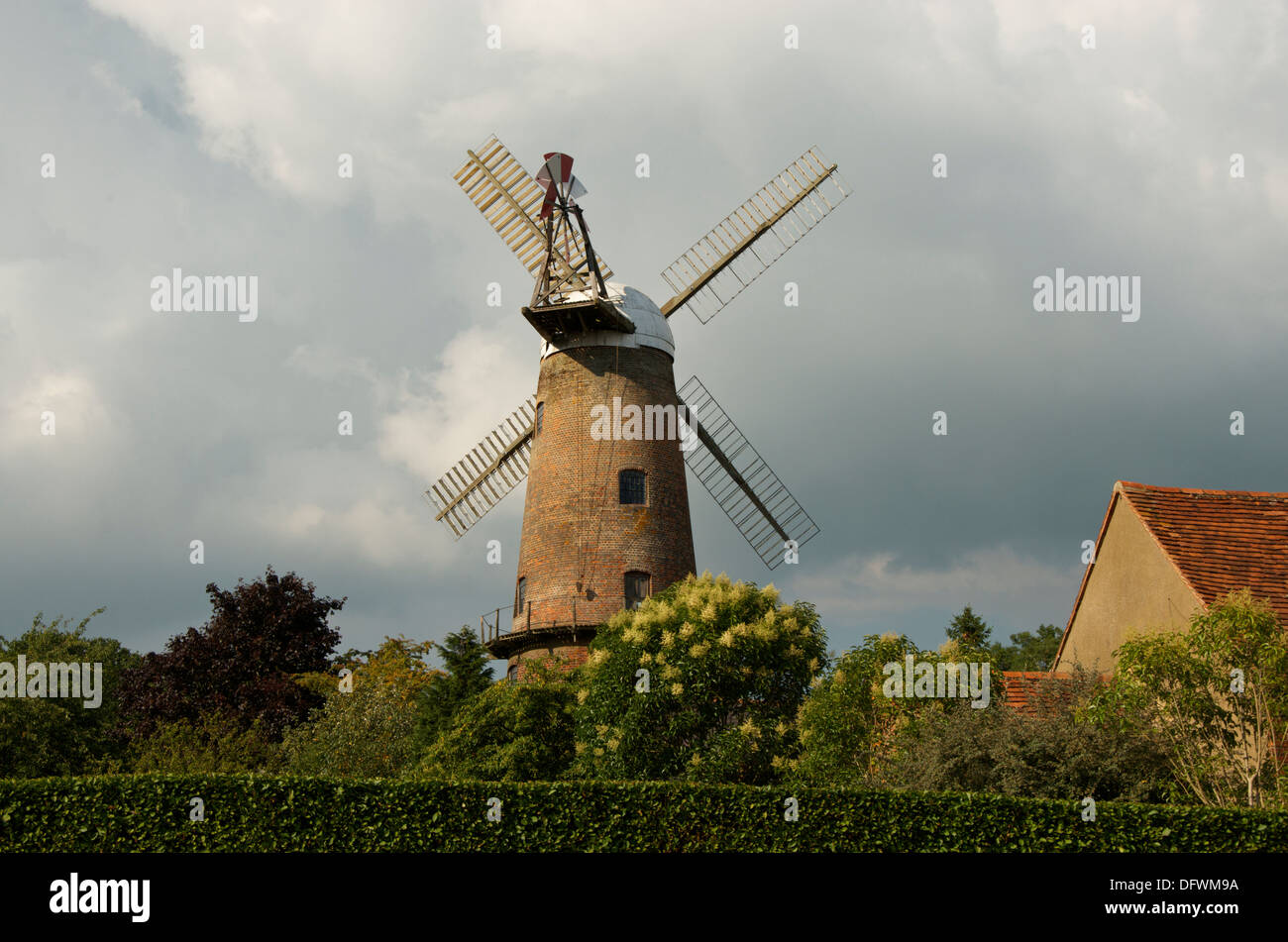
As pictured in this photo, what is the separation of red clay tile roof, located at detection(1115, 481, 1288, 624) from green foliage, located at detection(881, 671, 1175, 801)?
12.0ft

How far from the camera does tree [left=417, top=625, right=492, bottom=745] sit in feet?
87.4

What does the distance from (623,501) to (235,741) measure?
11355mm

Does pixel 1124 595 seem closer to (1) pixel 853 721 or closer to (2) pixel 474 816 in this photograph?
(1) pixel 853 721

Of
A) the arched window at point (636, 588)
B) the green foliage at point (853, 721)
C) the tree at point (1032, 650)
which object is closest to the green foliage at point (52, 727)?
the arched window at point (636, 588)

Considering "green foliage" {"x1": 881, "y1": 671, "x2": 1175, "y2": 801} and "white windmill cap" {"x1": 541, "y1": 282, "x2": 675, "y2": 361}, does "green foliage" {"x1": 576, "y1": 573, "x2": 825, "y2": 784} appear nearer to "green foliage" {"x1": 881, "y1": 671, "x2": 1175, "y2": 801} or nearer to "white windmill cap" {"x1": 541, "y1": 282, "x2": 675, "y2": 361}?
"green foliage" {"x1": 881, "y1": 671, "x2": 1175, "y2": 801}

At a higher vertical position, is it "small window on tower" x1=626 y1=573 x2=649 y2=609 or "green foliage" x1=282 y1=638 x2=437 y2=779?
"small window on tower" x1=626 y1=573 x2=649 y2=609

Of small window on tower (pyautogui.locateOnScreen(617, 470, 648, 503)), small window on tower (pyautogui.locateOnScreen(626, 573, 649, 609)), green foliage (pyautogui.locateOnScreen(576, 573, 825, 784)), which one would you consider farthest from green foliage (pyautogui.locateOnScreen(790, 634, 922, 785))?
small window on tower (pyautogui.locateOnScreen(617, 470, 648, 503))

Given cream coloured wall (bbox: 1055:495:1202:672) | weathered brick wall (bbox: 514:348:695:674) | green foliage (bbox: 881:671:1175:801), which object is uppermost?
weathered brick wall (bbox: 514:348:695:674)

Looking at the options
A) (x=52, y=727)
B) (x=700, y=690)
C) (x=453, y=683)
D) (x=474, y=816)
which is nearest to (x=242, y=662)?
(x=52, y=727)

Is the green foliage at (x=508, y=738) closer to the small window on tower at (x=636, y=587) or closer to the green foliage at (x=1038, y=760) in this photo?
the small window on tower at (x=636, y=587)

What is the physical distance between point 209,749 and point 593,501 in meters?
11.0

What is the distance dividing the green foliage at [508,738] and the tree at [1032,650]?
1642 inches

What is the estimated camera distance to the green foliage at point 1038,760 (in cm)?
1731
